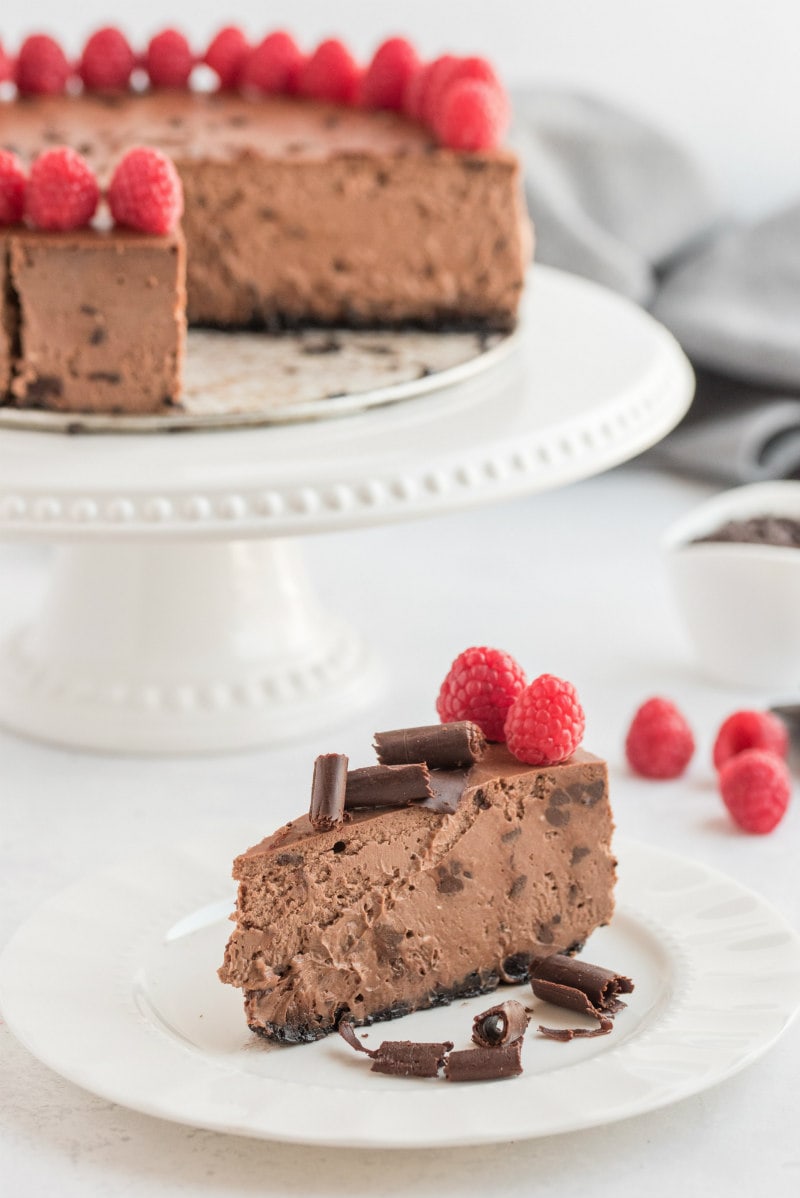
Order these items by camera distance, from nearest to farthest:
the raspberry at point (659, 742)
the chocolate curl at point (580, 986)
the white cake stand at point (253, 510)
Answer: the chocolate curl at point (580, 986) < the white cake stand at point (253, 510) < the raspberry at point (659, 742)

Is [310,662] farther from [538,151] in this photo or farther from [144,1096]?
[538,151]

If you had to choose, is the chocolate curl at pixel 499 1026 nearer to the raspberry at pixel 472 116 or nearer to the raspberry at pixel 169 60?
the raspberry at pixel 472 116

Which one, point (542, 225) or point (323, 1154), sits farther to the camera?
point (542, 225)

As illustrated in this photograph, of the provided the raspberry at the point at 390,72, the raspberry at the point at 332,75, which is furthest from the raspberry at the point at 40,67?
→ the raspberry at the point at 390,72

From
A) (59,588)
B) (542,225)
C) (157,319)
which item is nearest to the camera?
(157,319)

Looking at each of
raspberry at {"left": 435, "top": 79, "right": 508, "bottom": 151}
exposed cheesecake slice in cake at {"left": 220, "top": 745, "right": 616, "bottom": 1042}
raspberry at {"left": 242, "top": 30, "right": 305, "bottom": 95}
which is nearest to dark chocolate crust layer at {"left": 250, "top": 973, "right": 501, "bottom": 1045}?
exposed cheesecake slice in cake at {"left": 220, "top": 745, "right": 616, "bottom": 1042}

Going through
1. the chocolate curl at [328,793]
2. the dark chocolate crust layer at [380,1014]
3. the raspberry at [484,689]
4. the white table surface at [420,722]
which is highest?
the raspberry at [484,689]

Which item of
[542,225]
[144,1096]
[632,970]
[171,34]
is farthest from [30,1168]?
[542,225]
